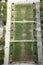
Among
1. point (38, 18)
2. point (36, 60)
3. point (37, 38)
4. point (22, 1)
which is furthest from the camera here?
point (22, 1)

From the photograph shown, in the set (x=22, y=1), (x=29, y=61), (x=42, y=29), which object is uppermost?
(x=22, y=1)

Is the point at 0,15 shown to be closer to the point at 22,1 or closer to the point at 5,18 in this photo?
the point at 5,18

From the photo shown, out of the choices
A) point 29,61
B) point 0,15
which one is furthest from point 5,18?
point 29,61

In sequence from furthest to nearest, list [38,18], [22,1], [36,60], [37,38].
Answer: [22,1] → [38,18] → [37,38] → [36,60]

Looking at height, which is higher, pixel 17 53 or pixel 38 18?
pixel 38 18

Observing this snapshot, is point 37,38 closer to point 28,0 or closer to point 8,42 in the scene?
point 8,42

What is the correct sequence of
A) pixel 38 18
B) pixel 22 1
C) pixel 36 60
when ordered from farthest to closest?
1. pixel 22 1
2. pixel 38 18
3. pixel 36 60

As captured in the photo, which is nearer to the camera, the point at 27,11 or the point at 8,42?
the point at 8,42

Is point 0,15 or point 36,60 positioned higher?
point 0,15

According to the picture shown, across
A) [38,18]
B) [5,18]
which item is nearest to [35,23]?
[38,18]
